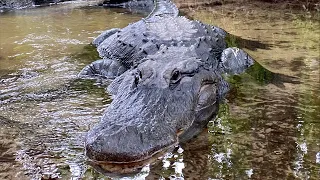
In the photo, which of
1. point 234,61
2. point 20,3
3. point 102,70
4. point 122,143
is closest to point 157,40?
point 102,70

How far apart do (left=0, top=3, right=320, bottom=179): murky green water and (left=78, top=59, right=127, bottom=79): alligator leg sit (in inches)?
6.1

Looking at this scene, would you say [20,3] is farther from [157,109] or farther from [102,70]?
[157,109]

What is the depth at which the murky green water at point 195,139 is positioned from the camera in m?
2.40

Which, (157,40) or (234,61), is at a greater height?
(157,40)

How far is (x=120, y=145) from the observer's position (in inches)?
90.0

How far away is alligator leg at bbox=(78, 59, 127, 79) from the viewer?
4.54 metres

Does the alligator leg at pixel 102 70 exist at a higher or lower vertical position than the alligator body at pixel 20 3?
lower

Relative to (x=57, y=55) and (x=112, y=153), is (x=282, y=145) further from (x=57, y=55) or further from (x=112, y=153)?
(x=57, y=55)

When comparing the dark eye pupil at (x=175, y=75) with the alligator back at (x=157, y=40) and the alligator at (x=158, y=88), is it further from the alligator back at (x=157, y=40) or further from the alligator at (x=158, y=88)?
the alligator back at (x=157, y=40)

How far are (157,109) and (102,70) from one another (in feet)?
6.46

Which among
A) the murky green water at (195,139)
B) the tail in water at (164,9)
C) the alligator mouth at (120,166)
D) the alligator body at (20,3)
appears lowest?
the murky green water at (195,139)

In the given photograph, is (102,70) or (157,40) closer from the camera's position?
(157,40)

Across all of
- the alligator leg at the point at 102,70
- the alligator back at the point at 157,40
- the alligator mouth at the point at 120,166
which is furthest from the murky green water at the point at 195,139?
the alligator back at the point at 157,40

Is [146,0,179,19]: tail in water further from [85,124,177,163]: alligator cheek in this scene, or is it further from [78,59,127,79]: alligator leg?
[85,124,177,163]: alligator cheek
